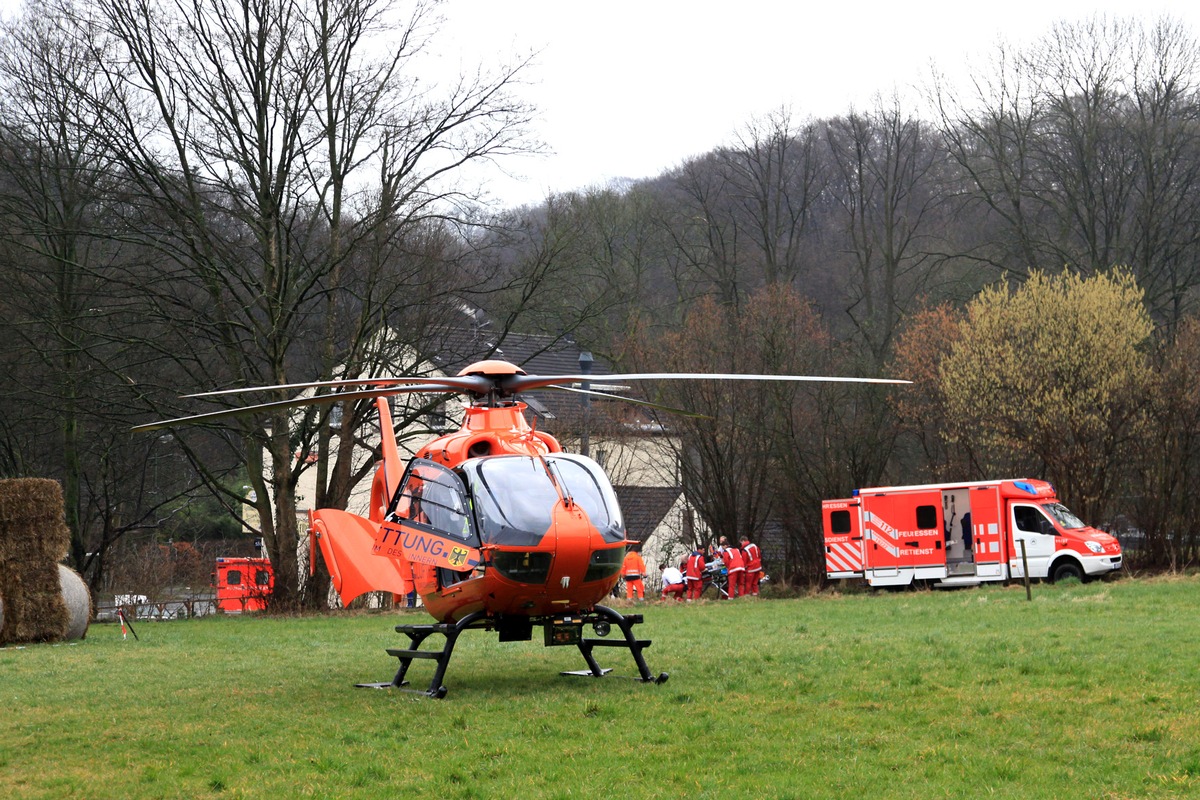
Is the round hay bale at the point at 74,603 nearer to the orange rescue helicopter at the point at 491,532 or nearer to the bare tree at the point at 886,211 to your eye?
the orange rescue helicopter at the point at 491,532

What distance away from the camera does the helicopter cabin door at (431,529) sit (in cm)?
1112

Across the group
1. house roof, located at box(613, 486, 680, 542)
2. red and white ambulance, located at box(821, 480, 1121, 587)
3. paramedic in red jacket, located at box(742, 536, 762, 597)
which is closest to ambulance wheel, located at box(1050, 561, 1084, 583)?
red and white ambulance, located at box(821, 480, 1121, 587)

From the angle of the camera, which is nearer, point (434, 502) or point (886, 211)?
point (434, 502)

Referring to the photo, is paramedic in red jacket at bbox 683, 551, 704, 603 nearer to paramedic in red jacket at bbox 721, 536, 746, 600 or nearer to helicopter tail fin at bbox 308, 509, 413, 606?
paramedic in red jacket at bbox 721, 536, 746, 600

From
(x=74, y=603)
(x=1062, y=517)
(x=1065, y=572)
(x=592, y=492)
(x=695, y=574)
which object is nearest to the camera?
(x=592, y=492)

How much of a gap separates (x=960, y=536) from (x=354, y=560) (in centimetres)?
1883

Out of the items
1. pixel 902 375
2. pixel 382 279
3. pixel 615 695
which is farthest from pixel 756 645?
pixel 902 375

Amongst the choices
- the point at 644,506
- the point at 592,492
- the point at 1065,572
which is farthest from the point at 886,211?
the point at 592,492

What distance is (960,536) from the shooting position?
27.8 meters

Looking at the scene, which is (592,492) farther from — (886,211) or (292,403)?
(886,211)

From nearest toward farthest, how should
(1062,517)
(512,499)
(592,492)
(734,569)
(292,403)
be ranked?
1. (292,403)
2. (512,499)
3. (592,492)
4. (1062,517)
5. (734,569)

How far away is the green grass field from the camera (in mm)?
7512

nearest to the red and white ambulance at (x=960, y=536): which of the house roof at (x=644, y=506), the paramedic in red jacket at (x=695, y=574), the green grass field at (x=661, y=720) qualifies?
the paramedic in red jacket at (x=695, y=574)

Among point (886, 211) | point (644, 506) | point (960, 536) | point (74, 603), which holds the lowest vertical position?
point (74, 603)
